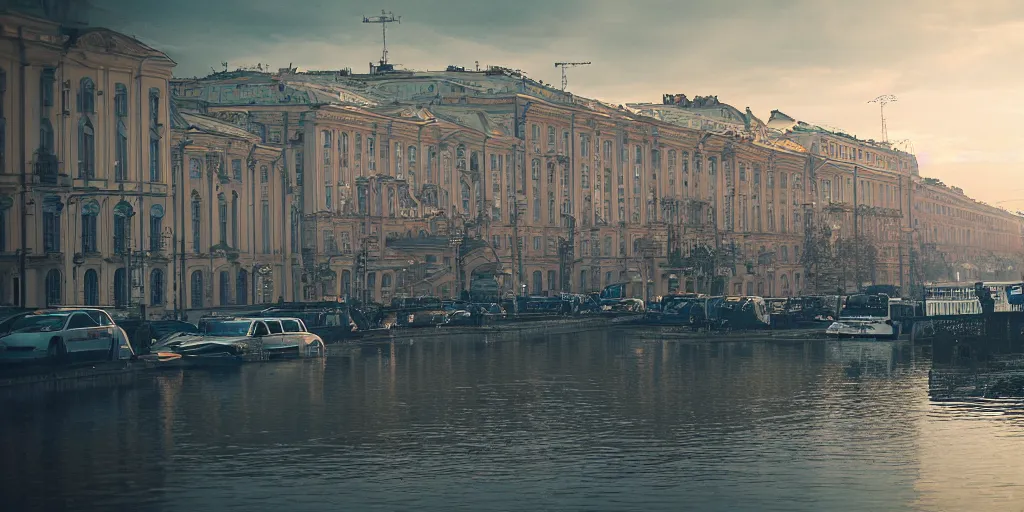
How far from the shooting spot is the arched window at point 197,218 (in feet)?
311

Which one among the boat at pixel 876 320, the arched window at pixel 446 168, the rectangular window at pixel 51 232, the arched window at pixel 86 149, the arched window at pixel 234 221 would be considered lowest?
the boat at pixel 876 320

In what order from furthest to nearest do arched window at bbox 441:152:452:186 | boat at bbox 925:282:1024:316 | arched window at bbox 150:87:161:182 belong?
arched window at bbox 441:152:452:186 < arched window at bbox 150:87:161:182 < boat at bbox 925:282:1024:316

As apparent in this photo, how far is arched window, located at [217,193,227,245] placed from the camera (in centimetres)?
9775

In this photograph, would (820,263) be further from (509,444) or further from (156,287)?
(509,444)

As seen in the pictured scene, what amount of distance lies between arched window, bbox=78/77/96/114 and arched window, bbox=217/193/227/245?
1770 cm

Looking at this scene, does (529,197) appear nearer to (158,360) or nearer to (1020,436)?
(158,360)

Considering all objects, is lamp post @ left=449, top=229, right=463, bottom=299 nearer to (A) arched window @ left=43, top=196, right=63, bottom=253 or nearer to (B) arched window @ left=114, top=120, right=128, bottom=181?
(B) arched window @ left=114, top=120, right=128, bottom=181

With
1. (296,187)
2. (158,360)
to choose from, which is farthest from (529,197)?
(158,360)

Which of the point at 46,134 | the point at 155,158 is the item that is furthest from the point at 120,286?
the point at 46,134

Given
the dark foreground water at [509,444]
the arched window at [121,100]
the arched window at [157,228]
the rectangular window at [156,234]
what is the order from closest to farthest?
the dark foreground water at [509,444] → the arched window at [121,100] → the rectangular window at [156,234] → the arched window at [157,228]

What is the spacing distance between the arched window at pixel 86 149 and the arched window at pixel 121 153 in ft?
6.08

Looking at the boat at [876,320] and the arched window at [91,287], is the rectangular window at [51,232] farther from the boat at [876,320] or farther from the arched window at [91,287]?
the boat at [876,320]

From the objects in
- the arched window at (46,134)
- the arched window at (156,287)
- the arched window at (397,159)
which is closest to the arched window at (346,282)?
the arched window at (397,159)

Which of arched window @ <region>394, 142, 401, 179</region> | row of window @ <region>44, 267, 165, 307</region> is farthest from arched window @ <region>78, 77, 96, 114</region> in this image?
arched window @ <region>394, 142, 401, 179</region>
